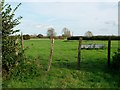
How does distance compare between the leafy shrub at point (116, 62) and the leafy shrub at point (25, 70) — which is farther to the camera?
the leafy shrub at point (116, 62)

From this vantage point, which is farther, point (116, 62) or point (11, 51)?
point (116, 62)

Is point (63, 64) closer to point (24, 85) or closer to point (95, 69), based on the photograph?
point (95, 69)

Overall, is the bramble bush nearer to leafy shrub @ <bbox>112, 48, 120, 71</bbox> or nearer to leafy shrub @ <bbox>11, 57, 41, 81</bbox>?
leafy shrub @ <bbox>11, 57, 41, 81</bbox>

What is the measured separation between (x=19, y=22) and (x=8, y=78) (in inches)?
105

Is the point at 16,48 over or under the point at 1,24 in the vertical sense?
under

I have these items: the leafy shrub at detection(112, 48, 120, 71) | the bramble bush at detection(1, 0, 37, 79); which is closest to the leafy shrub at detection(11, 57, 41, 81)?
the bramble bush at detection(1, 0, 37, 79)

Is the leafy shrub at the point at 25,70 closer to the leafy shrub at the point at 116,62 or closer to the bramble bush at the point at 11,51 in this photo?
the bramble bush at the point at 11,51

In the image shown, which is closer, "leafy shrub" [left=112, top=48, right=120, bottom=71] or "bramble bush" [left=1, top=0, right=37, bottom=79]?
"bramble bush" [left=1, top=0, right=37, bottom=79]

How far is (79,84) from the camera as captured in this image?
14531mm

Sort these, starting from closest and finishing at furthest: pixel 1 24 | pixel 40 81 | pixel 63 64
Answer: pixel 1 24 < pixel 40 81 < pixel 63 64

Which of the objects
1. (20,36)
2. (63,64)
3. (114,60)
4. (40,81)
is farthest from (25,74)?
(114,60)

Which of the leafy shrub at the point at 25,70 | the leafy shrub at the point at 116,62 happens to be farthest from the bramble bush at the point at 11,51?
the leafy shrub at the point at 116,62

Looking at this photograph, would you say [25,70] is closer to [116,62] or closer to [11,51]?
[11,51]

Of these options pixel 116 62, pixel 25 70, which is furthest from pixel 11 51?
pixel 116 62
